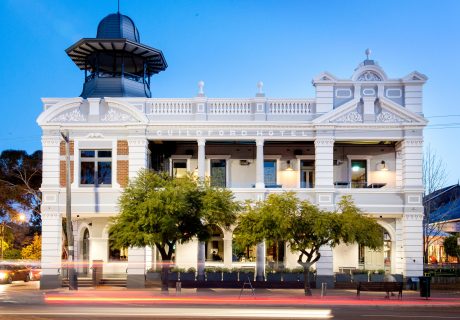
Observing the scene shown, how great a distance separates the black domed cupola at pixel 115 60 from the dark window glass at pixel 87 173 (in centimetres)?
456

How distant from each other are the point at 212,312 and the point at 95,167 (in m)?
17.2

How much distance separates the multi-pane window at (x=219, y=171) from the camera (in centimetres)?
4006

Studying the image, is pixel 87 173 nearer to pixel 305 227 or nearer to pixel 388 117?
pixel 305 227

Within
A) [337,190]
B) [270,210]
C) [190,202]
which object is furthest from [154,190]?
[337,190]

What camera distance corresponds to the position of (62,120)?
120 feet

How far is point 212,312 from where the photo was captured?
21875mm

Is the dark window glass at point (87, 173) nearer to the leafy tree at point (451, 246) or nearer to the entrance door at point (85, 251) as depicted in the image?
the entrance door at point (85, 251)

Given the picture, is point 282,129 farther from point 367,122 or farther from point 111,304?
point 111,304

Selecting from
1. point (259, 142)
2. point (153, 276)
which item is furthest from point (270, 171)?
point (153, 276)

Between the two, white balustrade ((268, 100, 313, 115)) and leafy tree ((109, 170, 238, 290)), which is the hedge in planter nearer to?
leafy tree ((109, 170, 238, 290))

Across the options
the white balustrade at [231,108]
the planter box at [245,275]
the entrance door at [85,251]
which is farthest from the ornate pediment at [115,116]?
the planter box at [245,275]

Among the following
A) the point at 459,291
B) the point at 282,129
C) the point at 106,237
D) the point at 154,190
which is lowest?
the point at 459,291

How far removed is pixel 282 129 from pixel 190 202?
809cm

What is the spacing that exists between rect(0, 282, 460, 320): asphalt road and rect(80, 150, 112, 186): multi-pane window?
11.2 meters
